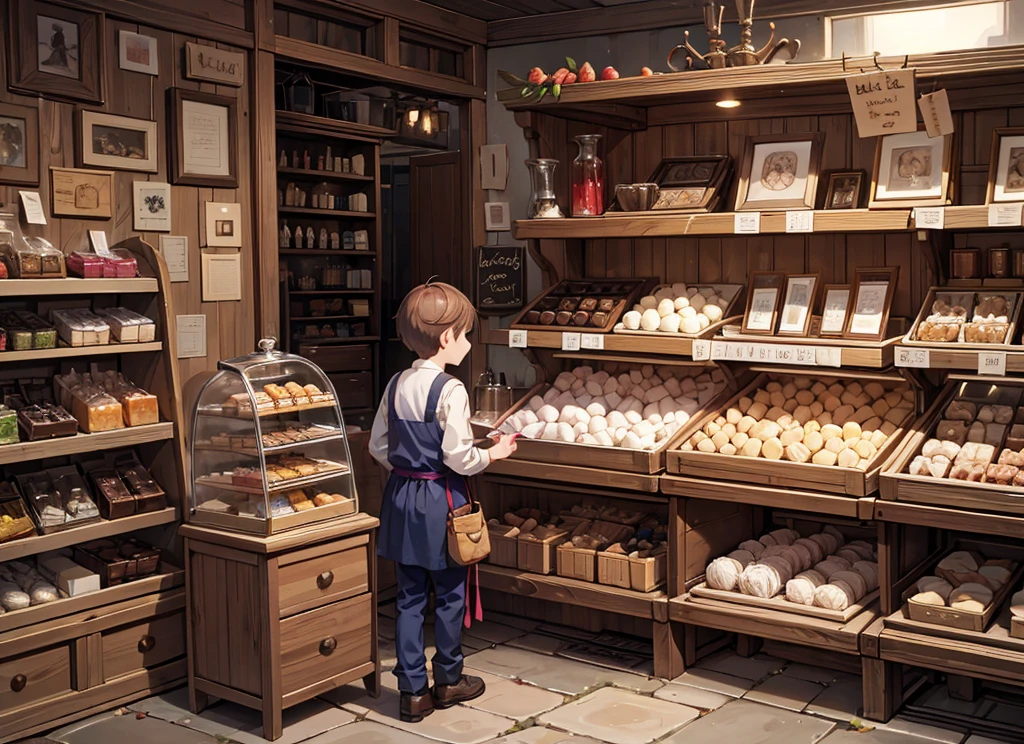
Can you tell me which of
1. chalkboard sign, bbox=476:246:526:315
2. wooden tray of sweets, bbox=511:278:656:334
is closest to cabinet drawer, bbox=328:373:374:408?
chalkboard sign, bbox=476:246:526:315

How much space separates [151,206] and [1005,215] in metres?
3.12

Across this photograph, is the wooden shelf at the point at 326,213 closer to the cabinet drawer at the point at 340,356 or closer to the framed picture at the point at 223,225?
the cabinet drawer at the point at 340,356

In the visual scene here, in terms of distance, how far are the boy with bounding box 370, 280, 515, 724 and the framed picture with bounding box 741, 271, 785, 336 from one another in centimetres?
115

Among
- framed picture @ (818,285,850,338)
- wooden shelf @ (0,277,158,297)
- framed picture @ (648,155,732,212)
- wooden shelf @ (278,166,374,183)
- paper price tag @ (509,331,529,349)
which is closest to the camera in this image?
wooden shelf @ (0,277,158,297)

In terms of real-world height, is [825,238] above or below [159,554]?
above

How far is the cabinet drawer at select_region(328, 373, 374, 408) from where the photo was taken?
8.48 m

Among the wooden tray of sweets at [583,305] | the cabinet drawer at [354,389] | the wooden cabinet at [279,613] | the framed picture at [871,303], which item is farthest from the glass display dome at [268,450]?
the cabinet drawer at [354,389]

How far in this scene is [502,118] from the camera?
A: 17.8 feet

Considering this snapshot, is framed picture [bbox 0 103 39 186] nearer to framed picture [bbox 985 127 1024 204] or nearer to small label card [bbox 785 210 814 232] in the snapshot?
small label card [bbox 785 210 814 232]

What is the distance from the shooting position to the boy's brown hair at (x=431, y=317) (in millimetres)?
3764

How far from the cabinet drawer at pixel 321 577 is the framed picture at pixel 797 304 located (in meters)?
1.84

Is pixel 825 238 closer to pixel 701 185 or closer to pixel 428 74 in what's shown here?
pixel 701 185

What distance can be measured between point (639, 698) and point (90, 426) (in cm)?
224

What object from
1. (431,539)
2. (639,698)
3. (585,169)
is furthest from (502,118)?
(639,698)
